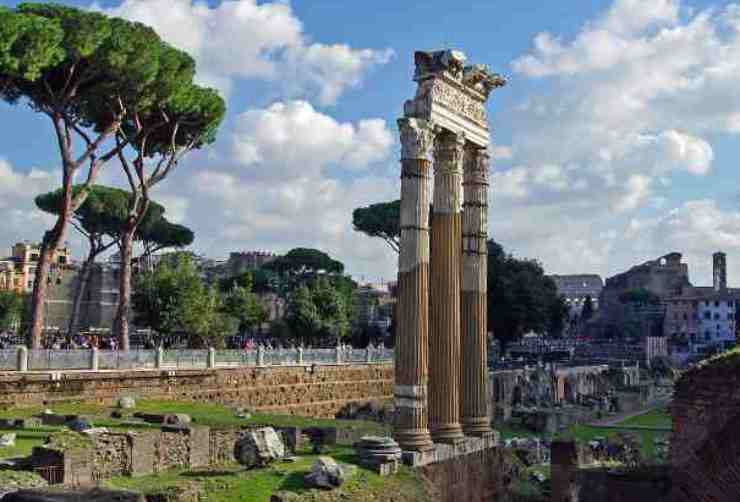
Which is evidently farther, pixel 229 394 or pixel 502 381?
pixel 502 381

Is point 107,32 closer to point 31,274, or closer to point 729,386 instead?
point 729,386

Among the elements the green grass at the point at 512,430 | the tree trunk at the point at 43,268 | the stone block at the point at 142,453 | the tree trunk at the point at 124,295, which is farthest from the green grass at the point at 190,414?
the green grass at the point at 512,430

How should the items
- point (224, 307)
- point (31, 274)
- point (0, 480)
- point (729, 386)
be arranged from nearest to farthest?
point (0, 480) → point (729, 386) → point (224, 307) → point (31, 274)

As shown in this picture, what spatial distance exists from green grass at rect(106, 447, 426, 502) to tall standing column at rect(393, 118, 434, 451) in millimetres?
921

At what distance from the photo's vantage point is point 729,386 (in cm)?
1286

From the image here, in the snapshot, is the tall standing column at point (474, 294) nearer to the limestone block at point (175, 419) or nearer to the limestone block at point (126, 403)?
the limestone block at point (175, 419)

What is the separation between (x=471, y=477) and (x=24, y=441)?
8128 millimetres

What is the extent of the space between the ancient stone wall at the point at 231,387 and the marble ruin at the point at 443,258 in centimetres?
916

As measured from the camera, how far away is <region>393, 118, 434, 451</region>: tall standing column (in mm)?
15180

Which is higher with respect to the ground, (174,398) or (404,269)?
(404,269)

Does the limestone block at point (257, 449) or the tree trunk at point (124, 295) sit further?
the tree trunk at point (124, 295)

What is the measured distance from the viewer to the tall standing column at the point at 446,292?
54.3 ft

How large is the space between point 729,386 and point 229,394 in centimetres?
1683

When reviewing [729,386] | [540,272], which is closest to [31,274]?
[540,272]
